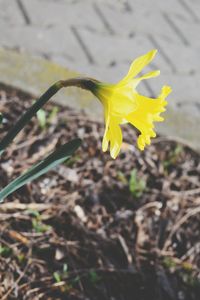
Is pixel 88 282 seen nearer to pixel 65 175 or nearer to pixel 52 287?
pixel 52 287

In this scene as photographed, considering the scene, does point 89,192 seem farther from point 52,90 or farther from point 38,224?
point 52,90

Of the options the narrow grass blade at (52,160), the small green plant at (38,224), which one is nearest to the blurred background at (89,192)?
the small green plant at (38,224)

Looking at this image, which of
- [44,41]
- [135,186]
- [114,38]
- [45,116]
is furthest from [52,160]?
[114,38]

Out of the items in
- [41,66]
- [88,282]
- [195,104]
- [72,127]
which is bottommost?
[195,104]

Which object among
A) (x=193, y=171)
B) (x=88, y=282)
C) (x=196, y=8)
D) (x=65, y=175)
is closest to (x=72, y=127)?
(x=65, y=175)

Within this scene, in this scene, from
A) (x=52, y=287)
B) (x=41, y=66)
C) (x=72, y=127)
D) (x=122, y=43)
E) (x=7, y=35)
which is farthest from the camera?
(x=122, y=43)

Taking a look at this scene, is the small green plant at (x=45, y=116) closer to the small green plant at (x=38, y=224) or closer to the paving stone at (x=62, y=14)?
the small green plant at (x=38, y=224)

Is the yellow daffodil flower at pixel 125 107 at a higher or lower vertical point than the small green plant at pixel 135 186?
higher

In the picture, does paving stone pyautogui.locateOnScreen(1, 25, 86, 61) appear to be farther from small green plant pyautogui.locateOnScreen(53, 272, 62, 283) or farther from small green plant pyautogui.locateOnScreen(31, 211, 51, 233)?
small green plant pyautogui.locateOnScreen(53, 272, 62, 283)
